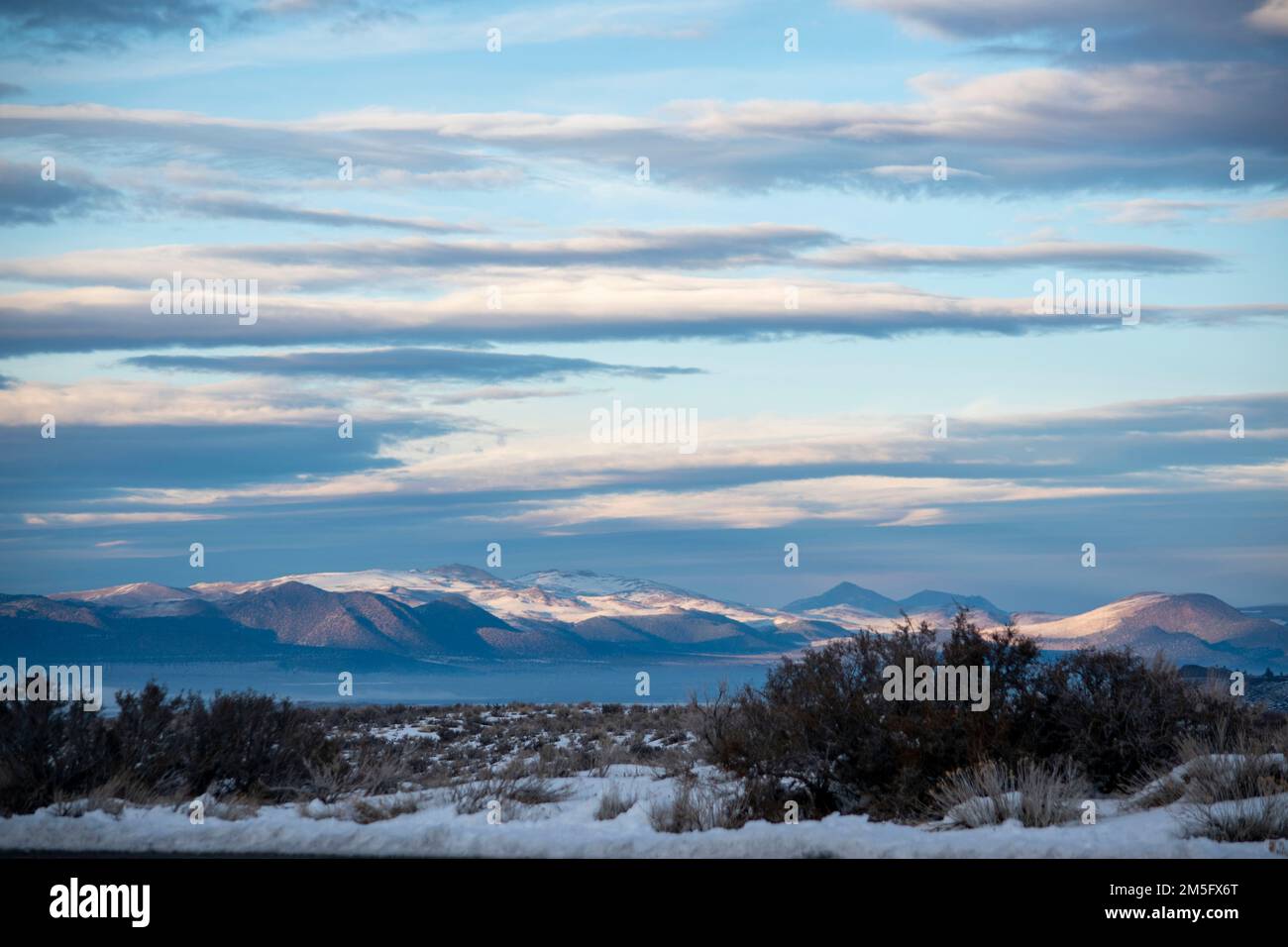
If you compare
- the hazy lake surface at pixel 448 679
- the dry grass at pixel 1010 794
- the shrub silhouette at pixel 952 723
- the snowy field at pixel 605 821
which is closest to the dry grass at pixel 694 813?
the snowy field at pixel 605 821

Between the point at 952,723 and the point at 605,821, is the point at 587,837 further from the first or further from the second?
the point at 952,723

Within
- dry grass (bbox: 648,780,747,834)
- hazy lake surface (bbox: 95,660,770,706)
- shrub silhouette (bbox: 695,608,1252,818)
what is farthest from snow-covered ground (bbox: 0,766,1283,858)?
hazy lake surface (bbox: 95,660,770,706)

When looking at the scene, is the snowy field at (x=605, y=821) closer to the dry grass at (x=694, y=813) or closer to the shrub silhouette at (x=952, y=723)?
the dry grass at (x=694, y=813)

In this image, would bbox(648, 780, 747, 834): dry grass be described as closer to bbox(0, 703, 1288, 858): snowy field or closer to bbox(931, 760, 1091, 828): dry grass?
bbox(0, 703, 1288, 858): snowy field

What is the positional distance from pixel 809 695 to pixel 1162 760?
4074 mm

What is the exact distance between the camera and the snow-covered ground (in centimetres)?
1153
